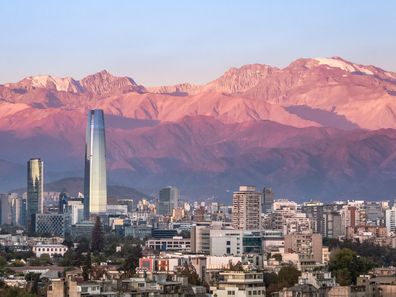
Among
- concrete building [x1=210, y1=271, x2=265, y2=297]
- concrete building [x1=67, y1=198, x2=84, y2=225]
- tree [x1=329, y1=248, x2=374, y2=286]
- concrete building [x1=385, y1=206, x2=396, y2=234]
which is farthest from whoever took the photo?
concrete building [x1=67, y1=198, x2=84, y2=225]

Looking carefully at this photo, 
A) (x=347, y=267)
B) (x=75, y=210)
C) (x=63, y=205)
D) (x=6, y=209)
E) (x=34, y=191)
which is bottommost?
(x=347, y=267)

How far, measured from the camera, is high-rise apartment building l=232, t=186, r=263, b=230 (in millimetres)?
138375

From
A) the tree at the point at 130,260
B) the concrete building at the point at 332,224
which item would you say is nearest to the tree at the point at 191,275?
the tree at the point at 130,260

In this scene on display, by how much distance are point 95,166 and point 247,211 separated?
56.5m

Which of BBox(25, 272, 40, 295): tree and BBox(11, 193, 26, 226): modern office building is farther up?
BBox(11, 193, 26, 226): modern office building

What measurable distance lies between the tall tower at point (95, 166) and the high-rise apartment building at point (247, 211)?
42973 millimetres

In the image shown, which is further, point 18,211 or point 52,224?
point 18,211

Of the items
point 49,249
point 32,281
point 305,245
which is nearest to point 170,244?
point 49,249

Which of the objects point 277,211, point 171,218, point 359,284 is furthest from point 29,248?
point 359,284

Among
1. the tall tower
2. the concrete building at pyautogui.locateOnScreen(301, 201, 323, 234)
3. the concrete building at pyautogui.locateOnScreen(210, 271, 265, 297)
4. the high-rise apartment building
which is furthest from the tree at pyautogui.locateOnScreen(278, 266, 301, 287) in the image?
the tall tower

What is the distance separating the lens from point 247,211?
467ft

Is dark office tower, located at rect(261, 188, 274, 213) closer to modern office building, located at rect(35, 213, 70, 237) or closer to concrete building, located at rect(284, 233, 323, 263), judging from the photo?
modern office building, located at rect(35, 213, 70, 237)

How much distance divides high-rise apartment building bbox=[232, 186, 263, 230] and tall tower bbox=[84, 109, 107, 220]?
42973mm

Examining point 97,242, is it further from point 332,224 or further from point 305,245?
point 332,224
